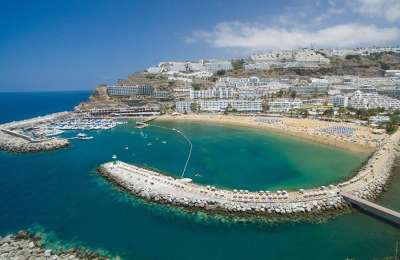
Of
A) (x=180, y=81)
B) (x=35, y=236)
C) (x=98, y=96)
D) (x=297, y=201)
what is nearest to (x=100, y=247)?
(x=35, y=236)

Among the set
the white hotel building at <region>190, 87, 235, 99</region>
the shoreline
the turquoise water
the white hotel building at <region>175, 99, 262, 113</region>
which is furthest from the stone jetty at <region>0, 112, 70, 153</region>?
the white hotel building at <region>190, 87, 235, 99</region>

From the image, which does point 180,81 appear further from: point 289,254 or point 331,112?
point 289,254

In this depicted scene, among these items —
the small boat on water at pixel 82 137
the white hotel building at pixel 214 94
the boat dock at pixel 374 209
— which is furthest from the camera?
the white hotel building at pixel 214 94

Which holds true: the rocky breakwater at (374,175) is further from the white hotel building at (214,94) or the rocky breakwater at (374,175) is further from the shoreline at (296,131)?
the white hotel building at (214,94)

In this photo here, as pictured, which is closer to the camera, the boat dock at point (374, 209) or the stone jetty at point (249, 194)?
the boat dock at point (374, 209)

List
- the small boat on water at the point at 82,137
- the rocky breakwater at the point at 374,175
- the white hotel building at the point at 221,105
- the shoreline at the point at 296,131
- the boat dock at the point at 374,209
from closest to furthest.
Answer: the boat dock at the point at 374,209 → the rocky breakwater at the point at 374,175 → the shoreline at the point at 296,131 → the small boat on water at the point at 82,137 → the white hotel building at the point at 221,105

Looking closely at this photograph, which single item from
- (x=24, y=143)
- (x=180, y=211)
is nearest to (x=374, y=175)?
(x=180, y=211)

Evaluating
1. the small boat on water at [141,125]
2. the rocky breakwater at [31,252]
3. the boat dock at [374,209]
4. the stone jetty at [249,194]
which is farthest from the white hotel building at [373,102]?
the rocky breakwater at [31,252]
